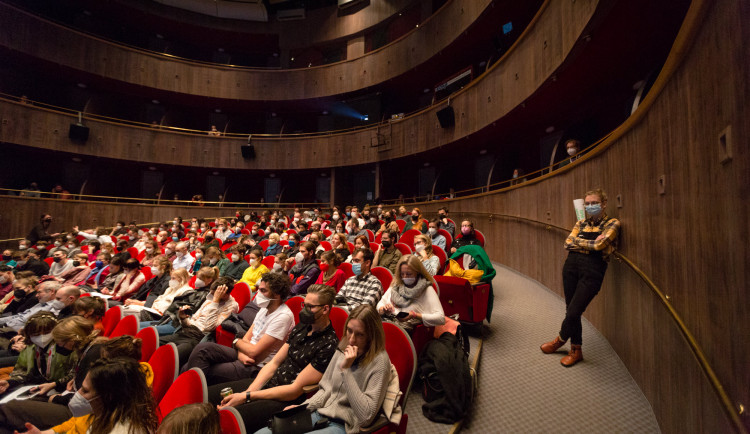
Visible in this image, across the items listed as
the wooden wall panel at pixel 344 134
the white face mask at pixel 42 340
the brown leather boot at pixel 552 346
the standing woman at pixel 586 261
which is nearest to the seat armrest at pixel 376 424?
the standing woman at pixel 586 261

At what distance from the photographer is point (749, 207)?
84 centimetres

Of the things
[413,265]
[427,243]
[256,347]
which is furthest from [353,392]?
[427,243]

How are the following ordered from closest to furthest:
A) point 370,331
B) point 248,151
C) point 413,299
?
point 370,331, point 413,299, point 248,151

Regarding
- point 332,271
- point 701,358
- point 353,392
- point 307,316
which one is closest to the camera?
point 701,358

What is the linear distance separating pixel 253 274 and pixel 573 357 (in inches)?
131

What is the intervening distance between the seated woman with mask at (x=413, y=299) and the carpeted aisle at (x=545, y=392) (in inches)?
20.6

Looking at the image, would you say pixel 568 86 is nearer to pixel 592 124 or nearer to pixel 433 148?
pixel 592 124

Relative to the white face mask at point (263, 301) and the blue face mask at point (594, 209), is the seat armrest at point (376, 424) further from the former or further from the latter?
the blue face mask at point (594, 209)

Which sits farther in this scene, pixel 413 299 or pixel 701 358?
pixel 413 299

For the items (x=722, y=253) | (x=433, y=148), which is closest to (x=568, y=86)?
(x=433, y=148)

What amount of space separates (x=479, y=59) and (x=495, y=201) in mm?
4973

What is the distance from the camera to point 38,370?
2.23 metres

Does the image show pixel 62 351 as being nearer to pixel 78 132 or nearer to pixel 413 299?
pixel 413 299

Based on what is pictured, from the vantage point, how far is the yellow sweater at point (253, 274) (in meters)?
3.78
